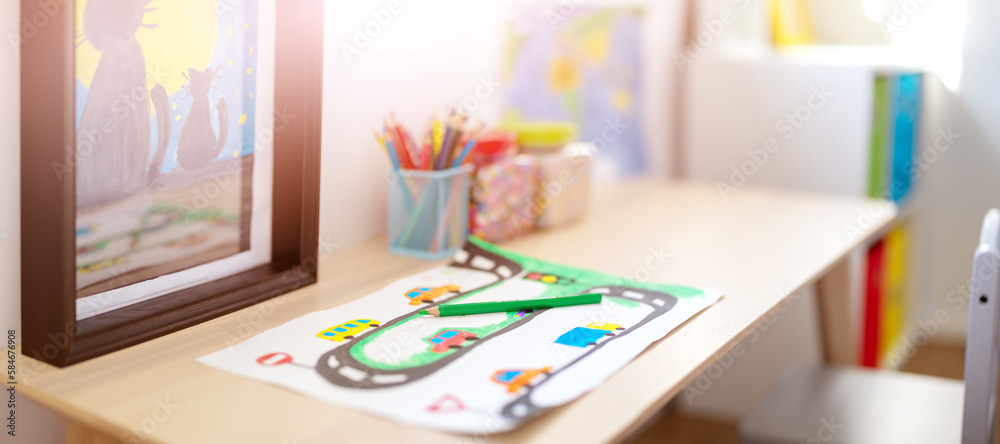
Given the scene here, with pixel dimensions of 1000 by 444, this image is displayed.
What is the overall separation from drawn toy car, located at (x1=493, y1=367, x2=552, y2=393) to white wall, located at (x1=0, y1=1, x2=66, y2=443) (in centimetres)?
49

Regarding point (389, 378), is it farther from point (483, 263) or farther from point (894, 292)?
point (894, 292)

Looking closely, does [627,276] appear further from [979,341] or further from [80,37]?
[80,37]

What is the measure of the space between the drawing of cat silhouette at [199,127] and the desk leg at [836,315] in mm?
1183

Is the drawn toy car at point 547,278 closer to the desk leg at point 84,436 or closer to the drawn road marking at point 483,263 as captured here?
the drawn road marking at point 483,263

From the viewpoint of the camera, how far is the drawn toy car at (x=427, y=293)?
41.3 inches

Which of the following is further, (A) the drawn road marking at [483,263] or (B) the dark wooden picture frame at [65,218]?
(A) the drawn road marking at [483,263]

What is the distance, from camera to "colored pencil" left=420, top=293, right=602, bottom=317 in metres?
0.98

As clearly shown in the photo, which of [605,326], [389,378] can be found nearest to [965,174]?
[605,326]

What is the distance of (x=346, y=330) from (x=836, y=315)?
1139 millimetres

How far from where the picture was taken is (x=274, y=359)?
0.85 metres

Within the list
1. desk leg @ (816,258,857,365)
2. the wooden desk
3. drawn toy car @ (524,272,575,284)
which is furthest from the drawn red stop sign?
desk leg @ (816,258,857,365)

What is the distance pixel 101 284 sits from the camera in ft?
2.96

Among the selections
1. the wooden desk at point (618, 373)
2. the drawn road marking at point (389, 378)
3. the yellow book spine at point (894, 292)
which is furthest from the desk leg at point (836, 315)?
the drawn road marking at point (389, 378)

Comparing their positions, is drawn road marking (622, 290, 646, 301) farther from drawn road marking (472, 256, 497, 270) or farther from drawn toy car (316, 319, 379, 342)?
drawn toy car (316, 319, 379, 342)
